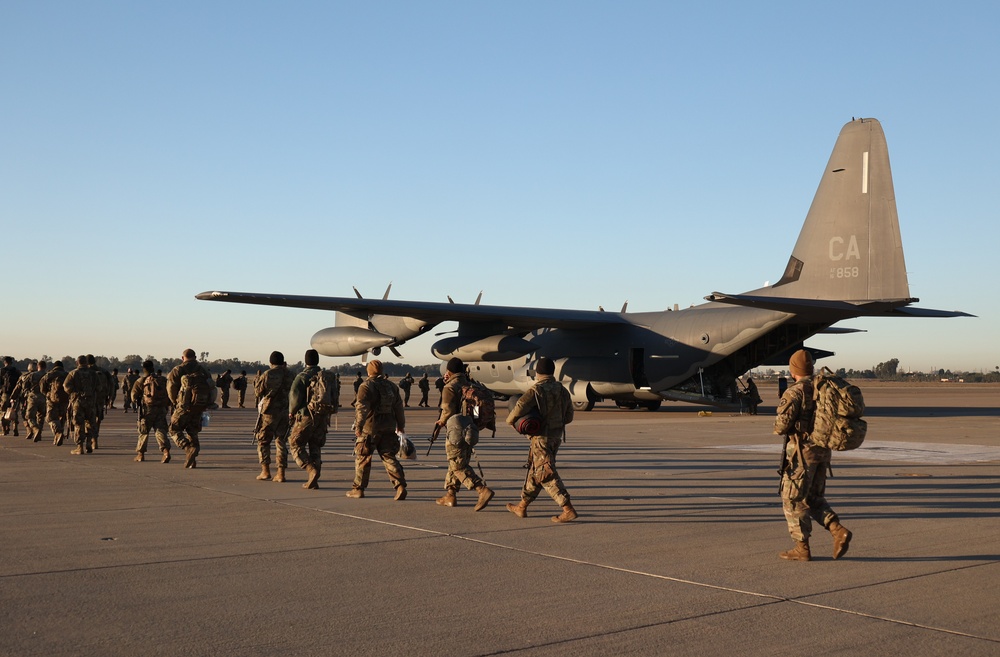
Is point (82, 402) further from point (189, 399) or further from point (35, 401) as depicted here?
point (35, 401)

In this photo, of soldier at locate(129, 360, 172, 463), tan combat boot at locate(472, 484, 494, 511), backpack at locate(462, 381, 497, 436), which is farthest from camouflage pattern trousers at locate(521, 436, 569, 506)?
soldier at locate(129, 360, 172, 463)

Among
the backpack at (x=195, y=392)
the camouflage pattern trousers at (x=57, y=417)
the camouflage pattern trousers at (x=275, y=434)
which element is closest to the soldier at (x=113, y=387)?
the camouflage pattern trousers at (x=57, y=417)

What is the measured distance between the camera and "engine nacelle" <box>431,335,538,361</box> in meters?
29.5

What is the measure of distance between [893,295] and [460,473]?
17.0 m

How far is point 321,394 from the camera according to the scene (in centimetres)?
1150

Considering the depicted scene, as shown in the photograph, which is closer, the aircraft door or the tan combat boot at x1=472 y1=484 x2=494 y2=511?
the tan combat boot at x1=472 y1=484 x2=494 y2=511

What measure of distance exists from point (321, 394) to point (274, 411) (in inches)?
51.3

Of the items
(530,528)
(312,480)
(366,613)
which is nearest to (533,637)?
(366,613)

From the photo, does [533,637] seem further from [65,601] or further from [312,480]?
[312,480]

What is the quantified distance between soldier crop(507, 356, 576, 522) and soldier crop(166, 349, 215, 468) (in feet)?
21.4

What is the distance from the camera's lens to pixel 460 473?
9.95 meters

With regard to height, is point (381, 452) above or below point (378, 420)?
below

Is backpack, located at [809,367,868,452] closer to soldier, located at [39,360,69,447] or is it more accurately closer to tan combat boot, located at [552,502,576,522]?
tan combat boot, located at [552,502,576,522]

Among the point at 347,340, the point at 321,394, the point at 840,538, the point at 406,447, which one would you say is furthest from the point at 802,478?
the point at 347,340
